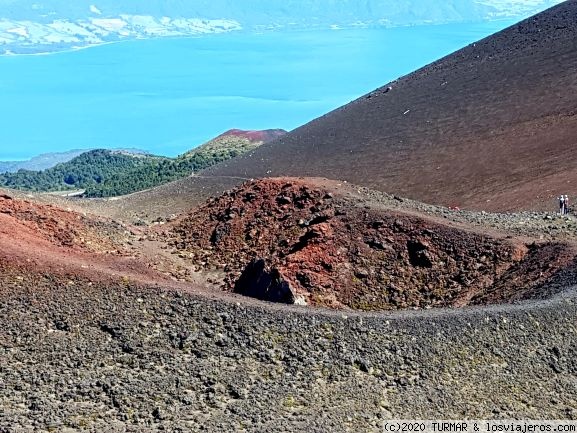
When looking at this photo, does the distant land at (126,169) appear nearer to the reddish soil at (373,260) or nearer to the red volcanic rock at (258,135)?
the red volcanic rock at (258,135)

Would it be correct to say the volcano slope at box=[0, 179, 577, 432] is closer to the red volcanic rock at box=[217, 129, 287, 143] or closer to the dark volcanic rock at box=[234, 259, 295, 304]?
the dark volcanic rock at box=[234, 259, 295, 304]

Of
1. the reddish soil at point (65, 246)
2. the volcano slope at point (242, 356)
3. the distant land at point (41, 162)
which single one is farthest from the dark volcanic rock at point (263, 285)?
the distant land at point (41, 162)

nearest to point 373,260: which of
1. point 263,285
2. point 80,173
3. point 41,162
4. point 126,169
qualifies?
point 263,285

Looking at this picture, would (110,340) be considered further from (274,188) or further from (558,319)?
(274,188)

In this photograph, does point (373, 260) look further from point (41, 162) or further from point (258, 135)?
point (41, 162)

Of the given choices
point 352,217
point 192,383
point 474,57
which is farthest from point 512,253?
point 474,57

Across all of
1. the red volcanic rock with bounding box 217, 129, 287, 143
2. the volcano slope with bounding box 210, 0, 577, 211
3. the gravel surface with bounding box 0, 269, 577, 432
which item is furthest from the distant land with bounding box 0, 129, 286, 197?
the gravel surface with bounding box 0, 269, 577, 432
